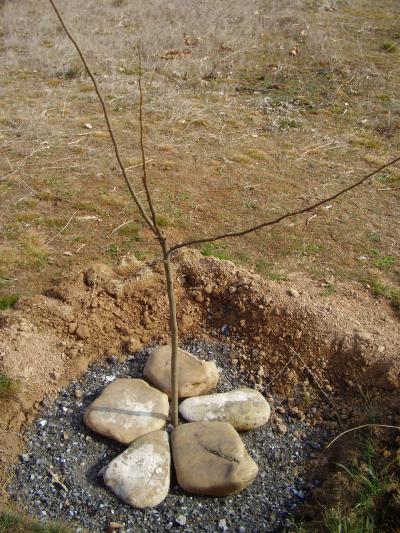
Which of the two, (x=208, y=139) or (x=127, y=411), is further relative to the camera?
(x=208, y=139)

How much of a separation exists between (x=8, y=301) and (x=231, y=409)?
158cm

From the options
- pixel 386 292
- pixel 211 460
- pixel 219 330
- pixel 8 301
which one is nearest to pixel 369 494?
pixel 211 460

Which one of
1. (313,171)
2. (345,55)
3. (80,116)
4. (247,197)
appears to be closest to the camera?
(247,197)

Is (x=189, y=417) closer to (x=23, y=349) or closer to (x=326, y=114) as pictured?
(x=23, y=349)

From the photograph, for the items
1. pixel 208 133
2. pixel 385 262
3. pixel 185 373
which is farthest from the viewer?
pixel 208 133

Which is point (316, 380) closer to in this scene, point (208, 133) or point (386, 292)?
point (386, 292)

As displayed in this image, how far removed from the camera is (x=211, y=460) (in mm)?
2547

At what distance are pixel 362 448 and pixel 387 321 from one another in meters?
1.01

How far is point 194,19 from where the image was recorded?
9711 millimetres

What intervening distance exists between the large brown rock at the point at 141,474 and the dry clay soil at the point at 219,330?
52 cm

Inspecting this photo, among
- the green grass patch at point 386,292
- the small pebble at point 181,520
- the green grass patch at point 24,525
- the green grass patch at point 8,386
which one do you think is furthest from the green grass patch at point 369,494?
the green grass patch at point 8,386

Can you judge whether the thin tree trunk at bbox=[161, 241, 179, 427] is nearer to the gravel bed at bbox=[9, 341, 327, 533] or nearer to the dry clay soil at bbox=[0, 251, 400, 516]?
the gravel bed at bbox=[9, 341, 327, 533]

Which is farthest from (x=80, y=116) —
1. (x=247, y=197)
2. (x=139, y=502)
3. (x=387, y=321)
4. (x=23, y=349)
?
(x=139, y=502)

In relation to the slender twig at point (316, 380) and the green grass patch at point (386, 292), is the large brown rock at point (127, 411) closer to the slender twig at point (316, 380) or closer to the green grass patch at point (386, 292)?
the slender twig at point (316, 380)
